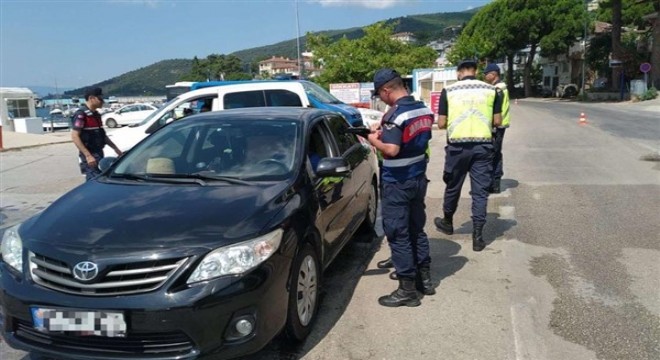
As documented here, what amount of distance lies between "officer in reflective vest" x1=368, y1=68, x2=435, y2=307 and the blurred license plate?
81.3 inches

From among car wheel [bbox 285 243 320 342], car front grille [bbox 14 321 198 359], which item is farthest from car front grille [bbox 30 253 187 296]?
car wheel [bbox 285 243 320 342]

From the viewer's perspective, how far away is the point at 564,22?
182 feet

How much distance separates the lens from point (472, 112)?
5480 mm

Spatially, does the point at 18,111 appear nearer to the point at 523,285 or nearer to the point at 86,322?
the point at 86,322

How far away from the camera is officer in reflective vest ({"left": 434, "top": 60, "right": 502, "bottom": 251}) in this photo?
18.0ft

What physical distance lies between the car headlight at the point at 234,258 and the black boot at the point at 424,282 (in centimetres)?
172

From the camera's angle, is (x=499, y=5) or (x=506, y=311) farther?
(x=499, y=5)

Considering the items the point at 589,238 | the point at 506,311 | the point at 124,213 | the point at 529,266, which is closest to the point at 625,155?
the point at 589,238

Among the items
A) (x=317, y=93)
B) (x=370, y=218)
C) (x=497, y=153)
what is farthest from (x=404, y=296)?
(x=317, y=93)

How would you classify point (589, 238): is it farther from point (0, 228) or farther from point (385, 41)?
point (385, 41)

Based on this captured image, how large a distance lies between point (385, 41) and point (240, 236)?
35960mm

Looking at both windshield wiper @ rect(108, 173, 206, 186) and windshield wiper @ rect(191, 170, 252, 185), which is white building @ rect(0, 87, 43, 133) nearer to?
windshield wiper @ rect(108, 173, 206, 186)

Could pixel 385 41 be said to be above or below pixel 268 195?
above

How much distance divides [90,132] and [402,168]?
176 inches
